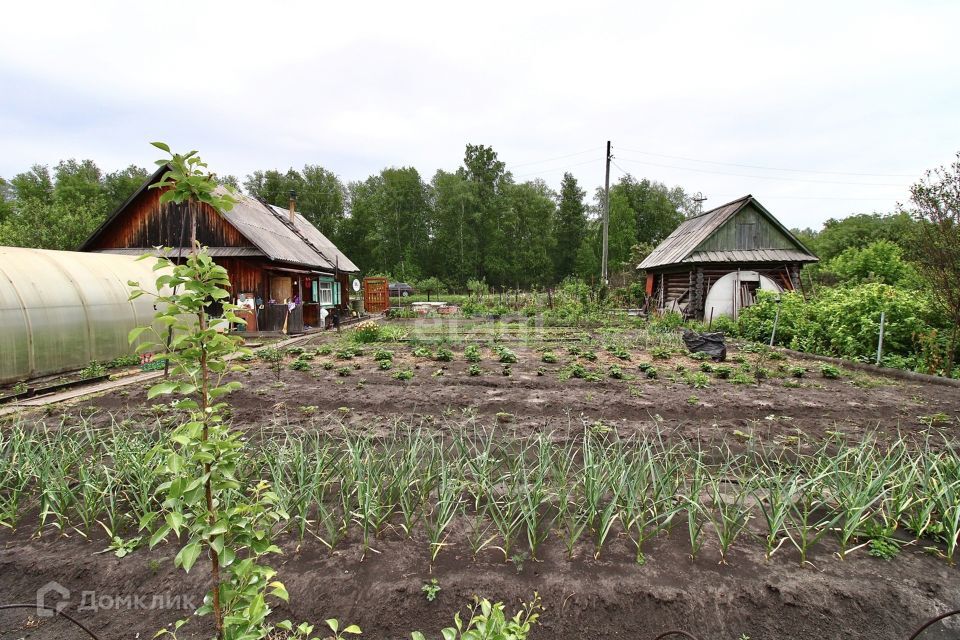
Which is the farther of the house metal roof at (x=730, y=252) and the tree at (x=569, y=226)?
the tree at (x=569, y=226)

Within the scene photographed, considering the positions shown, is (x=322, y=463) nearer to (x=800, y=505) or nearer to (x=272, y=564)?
(x=272, y=564)

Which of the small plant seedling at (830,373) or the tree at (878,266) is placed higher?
the tree at (878,266)

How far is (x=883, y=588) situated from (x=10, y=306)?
11.5 meters

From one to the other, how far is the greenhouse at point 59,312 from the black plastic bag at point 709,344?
1153 cm

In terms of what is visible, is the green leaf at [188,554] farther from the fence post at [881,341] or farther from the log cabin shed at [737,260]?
the log cabin shed at [737,260]

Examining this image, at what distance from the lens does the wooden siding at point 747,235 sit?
17812 mm

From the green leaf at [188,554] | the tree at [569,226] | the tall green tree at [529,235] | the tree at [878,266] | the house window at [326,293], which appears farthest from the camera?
the tree at [569,226]

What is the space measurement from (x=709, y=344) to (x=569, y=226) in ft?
124

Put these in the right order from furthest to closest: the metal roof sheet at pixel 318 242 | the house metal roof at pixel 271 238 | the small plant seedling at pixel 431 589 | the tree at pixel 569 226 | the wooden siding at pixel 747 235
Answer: the tree at pixel 569 226
the metal roof sheet at pixel 318 242
the wooden siding at pixel 747 235
the house metal roof at pixel 271 238
the small plant seedling at pixel 431 589

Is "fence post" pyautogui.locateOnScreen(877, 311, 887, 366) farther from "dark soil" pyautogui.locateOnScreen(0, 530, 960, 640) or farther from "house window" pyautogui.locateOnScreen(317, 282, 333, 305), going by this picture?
Answer: "house window" pyautogui.locateOnScreen(317, 282, 333, 305)

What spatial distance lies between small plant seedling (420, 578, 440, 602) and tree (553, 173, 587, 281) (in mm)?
44703

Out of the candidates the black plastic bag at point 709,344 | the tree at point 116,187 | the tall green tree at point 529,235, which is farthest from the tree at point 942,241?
the tree at point 116,187

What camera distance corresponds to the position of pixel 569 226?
4594 centimetres

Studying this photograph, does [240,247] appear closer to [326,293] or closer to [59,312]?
[326,293]
